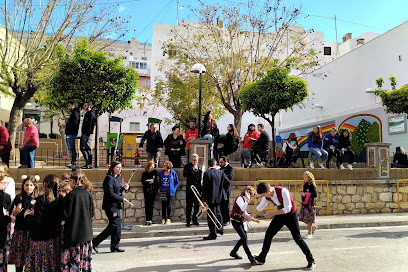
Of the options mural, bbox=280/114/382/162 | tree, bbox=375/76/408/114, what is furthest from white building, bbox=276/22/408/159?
tree, bbox=375/76/408/114

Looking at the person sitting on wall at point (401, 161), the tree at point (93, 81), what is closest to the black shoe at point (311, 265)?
the tree at point (93, 81)

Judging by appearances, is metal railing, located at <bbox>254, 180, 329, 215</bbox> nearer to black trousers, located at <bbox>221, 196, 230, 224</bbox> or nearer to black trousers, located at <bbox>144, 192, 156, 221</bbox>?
black trousers, located at <bbox>221, 196, 230, 224</bbox>

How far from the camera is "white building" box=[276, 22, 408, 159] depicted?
19.9 meters

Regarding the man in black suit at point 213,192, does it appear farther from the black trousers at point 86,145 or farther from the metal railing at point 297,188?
the black trousers at point 86,145

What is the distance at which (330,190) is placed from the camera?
12.0 m

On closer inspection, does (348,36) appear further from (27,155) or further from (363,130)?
(27,155)

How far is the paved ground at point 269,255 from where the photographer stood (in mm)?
5938

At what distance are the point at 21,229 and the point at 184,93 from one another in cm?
2080

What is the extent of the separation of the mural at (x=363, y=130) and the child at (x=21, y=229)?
18.4 metres

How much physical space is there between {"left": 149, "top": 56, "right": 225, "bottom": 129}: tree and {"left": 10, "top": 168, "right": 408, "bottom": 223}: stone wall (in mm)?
11998

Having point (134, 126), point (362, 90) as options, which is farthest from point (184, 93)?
point (134, 126)

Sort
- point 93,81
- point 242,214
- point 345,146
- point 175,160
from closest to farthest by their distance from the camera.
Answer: point 242,214 → point 175,160 → point 93,81 → point 345,146

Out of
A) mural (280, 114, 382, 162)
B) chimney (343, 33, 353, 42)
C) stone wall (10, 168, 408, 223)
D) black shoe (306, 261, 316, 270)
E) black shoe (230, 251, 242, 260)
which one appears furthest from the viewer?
chimney (343, 33, 353, 42)

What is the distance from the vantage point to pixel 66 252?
477 centimetres
